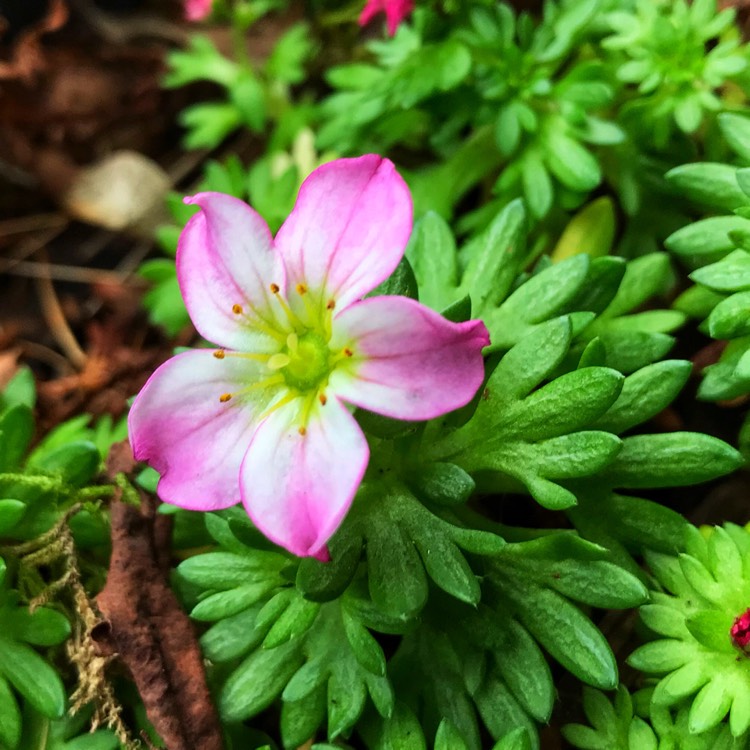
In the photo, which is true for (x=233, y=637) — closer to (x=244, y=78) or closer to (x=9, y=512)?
(x=9, y=512)

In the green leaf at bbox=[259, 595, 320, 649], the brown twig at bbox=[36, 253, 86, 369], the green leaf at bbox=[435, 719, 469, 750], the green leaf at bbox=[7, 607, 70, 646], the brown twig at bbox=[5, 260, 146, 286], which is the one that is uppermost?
the green leaf at bbox=[259, 595, 320, 649]

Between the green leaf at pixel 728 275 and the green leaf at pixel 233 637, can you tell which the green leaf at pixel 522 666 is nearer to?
the green leaf at pixel 233 637

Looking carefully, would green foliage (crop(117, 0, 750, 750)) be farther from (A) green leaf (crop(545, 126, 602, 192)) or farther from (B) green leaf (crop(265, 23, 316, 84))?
(B) green leaf (crop(265, 23, 316, 84))

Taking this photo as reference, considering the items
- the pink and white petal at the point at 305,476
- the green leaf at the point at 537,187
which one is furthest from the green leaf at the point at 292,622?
the green leaf at the point at 537,187

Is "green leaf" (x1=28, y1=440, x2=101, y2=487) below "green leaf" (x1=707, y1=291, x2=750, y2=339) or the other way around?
below

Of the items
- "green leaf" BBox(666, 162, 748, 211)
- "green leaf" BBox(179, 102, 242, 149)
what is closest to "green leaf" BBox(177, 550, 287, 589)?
"green leaf" BBox(666, 162, 748, 211)

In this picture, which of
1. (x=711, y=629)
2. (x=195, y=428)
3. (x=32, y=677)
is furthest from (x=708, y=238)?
(x=32, y=677)
